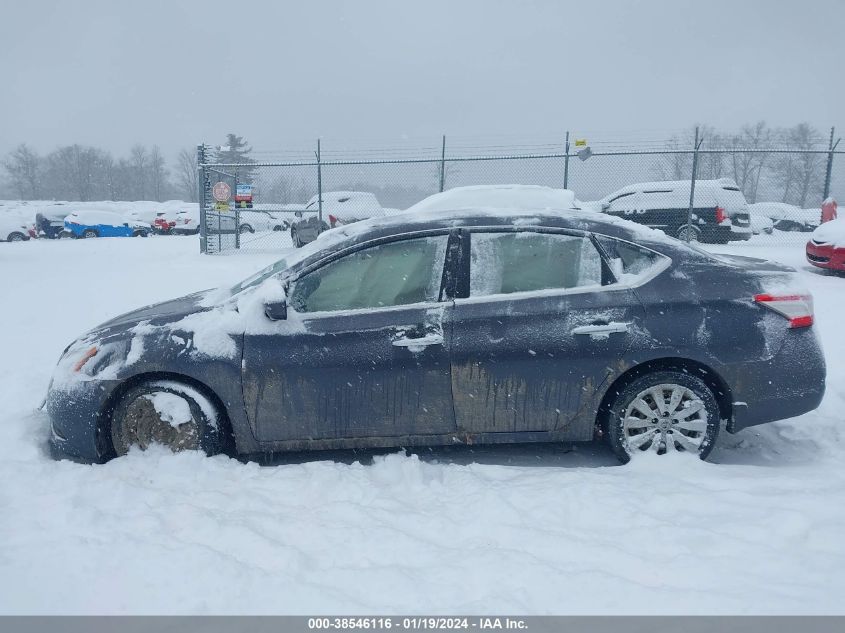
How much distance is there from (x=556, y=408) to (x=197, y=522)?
1.98 metres

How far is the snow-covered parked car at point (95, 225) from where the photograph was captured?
91.3 ft

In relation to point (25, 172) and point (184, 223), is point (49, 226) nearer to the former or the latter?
point (184, 223)

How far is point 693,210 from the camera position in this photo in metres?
13.5

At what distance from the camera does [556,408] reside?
3367mm

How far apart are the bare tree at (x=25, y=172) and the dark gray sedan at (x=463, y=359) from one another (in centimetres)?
8607

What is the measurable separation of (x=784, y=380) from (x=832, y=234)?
7.75m

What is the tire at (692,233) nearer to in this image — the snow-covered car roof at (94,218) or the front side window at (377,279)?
the front side window at (377,279)

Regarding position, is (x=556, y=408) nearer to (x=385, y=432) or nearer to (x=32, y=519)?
(x=385, y=432)

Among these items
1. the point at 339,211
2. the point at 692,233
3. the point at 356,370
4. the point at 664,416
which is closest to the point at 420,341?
the point at 356,370
